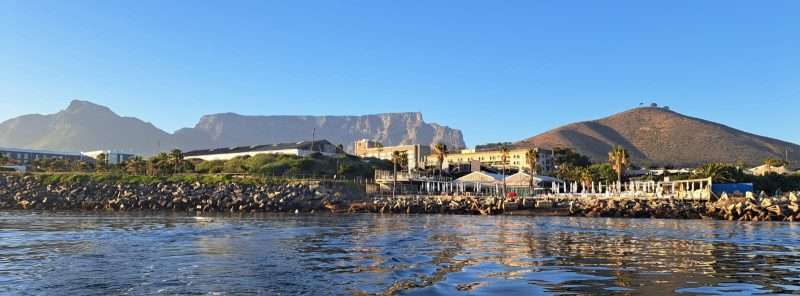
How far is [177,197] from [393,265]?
56284mm

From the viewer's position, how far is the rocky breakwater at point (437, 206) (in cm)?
5662

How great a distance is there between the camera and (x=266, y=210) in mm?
60594

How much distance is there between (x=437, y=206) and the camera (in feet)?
195

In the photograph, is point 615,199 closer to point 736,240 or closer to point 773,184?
point 736,240

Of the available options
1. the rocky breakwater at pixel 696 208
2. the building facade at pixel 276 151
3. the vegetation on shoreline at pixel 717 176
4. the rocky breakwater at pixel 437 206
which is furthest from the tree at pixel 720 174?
the building facade at pixel 276 151

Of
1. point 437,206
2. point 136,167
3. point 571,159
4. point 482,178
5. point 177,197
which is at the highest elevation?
point 571,159

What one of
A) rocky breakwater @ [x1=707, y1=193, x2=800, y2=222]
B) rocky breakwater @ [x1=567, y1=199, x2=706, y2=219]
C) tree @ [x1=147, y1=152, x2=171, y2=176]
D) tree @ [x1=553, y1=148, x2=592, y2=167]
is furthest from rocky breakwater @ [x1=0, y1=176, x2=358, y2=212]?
tree @ [x1=553, y1=148, x2=592, y2=167]

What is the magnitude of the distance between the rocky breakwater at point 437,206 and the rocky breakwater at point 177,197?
438cm

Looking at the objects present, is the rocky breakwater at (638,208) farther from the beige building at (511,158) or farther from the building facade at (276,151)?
the beige building at (511,158)

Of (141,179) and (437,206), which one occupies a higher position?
(141,179)

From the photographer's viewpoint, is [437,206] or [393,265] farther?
[437,206]

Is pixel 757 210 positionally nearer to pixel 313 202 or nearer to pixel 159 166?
pixel 313 202

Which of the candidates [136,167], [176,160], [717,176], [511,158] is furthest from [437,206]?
[511,158]

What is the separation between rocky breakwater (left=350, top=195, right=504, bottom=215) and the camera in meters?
56.6
